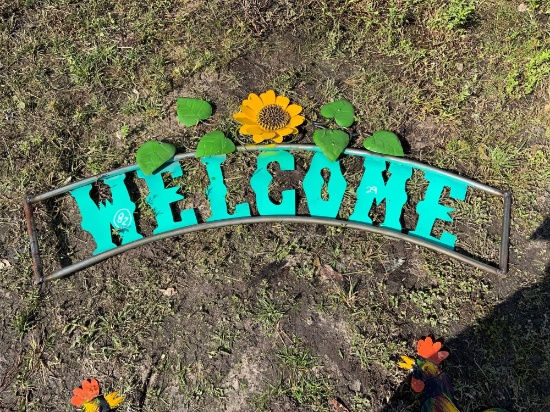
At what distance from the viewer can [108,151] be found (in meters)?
2.94

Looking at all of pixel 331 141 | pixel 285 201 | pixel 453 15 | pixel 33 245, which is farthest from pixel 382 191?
pixel 33 245

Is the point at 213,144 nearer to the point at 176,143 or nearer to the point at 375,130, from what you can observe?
the point at 176,143

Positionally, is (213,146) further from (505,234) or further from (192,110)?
(505,234)

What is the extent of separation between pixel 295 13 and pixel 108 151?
146 cm

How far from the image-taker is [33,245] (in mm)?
2592

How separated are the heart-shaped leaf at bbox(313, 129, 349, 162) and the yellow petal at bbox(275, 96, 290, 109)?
0.87 ft

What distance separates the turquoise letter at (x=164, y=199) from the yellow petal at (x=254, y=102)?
56 centimetres

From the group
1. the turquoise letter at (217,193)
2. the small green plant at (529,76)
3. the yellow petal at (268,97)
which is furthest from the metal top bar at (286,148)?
the small green plant at (529,76)

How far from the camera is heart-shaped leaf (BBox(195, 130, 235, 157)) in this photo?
9.22ft

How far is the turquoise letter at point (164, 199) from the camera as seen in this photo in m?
2.72

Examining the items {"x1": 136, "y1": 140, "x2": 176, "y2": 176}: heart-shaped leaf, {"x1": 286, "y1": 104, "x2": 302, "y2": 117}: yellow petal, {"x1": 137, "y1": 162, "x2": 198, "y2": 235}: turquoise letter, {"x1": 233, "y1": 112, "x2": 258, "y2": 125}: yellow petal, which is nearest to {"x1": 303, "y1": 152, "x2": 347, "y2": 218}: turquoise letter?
{"x1": 286, "y1": 104, "x2": 302, "y2": 117}: yellow petal

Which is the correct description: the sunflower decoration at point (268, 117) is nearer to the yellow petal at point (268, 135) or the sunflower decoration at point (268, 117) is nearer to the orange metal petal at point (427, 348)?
the yellow petal at point (268, 135)

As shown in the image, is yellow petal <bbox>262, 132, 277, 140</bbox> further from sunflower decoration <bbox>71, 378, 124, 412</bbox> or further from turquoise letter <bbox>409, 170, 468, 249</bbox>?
sunflower decoration <bbox>71, 378, 124, 412</bbox>

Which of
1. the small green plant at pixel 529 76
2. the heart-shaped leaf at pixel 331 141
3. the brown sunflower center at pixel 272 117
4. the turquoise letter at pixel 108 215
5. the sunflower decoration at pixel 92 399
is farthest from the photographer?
the small green plant at pixel 529 76
